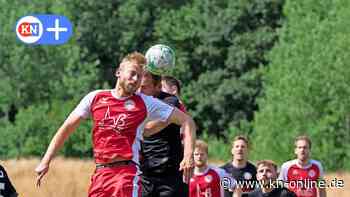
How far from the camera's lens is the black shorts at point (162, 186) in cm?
1097

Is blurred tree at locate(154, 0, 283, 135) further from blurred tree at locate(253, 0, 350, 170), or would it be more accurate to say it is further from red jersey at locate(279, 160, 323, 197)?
red jersey at locate(279, 160, 323, 197)

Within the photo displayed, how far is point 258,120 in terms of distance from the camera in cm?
5419

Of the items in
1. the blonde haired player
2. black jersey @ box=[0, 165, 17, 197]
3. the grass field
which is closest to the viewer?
the blonde haired player

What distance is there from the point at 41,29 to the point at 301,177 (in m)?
39.8

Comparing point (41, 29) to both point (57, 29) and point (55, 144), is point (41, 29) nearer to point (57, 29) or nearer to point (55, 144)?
point (57, 29)

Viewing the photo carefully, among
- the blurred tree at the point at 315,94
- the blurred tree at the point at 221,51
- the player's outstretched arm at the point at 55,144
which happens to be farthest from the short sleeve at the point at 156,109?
the blurred tree at the point at 221,51

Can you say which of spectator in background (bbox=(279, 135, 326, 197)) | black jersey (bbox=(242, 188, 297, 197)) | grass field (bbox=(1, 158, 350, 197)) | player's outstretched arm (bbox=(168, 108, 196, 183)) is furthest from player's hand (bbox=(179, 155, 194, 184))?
grass field (bbox=(1, 158, 350, 197))

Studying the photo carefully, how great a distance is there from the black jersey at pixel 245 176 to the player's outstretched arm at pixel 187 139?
6.38m

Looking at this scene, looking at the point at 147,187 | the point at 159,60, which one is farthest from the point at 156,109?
the point at 147,187

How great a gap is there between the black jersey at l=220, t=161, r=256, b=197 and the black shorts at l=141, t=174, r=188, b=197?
4.84 metres

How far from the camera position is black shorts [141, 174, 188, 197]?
36.0 ft

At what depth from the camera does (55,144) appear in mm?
9062

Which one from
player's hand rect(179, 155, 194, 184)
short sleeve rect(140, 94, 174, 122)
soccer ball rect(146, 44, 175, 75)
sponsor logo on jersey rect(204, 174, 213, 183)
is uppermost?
soccer ball rect(146, 44, 175, 75)

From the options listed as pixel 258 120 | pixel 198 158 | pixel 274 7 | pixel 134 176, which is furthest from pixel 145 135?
pixel 274 7
